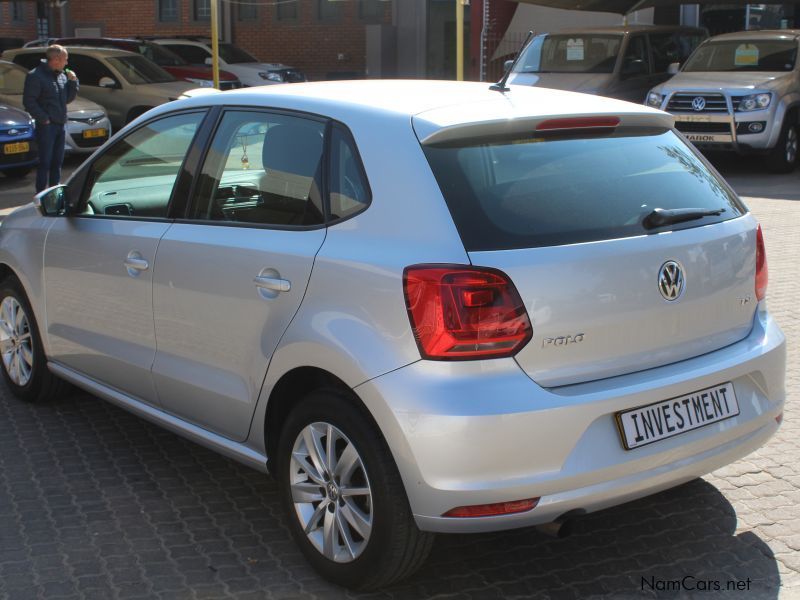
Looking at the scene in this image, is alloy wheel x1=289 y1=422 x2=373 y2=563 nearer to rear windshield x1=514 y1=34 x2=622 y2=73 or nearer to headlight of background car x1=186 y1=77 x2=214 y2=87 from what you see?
rear windshield x1=514 y1=34 x2=622 y2=73

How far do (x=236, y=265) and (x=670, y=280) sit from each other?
1560 millimetres

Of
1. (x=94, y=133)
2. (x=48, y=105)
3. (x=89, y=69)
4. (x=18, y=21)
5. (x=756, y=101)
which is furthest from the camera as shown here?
(x=18, y=21)

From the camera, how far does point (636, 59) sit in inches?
717

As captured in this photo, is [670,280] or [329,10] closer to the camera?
[670,280]

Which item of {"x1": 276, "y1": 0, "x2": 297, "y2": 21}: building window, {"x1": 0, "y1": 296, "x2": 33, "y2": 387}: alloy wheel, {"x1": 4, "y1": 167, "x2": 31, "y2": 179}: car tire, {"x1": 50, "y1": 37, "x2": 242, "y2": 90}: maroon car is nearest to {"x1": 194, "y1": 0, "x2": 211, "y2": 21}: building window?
{"x1": 276, "y1": 0, "x2": 297, "y2": 21}: building window

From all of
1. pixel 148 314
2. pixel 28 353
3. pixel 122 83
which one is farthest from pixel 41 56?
pixel 148 314

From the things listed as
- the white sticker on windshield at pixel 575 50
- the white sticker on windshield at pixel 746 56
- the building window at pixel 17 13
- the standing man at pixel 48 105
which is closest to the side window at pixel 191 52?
the white sticker on windshield at pixel 575 50

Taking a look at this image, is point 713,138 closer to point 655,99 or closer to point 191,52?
point 655,99

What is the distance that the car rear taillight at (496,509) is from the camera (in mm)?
3373

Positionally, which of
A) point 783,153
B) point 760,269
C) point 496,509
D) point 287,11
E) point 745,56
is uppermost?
point 287,11

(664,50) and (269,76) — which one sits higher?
(664,50)

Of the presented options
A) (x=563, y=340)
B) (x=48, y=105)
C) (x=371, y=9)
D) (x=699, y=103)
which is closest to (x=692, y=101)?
(x=699, y=103)

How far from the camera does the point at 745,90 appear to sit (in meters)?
15.7

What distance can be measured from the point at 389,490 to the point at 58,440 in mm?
2491
